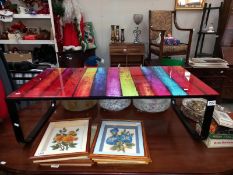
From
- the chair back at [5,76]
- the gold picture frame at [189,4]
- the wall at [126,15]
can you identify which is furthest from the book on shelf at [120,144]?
the gold picture frame at [189,4]

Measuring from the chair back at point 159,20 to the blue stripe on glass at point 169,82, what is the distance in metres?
1.79

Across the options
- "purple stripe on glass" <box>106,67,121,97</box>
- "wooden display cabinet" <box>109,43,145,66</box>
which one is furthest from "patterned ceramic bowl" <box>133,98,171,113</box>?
"wooden display cabinet" <box>109,43,145,66</box>

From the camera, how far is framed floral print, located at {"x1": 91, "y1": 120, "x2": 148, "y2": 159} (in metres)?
0.78

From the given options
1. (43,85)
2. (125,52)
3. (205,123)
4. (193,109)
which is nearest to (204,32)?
(125,52)

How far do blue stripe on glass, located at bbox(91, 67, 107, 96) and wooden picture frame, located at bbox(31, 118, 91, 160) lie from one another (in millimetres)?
221

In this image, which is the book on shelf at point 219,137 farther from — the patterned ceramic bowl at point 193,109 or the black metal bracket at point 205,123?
the patterned ceramic bowl at point 193,109

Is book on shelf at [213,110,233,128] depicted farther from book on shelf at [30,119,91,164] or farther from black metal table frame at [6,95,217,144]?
book on shelf at [30,119,91,164]

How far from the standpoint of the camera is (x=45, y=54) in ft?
9.17

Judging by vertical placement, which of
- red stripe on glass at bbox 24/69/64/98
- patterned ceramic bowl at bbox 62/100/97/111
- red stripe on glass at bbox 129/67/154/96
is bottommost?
patterned ceramic bowl at bbox 62/100/97/111

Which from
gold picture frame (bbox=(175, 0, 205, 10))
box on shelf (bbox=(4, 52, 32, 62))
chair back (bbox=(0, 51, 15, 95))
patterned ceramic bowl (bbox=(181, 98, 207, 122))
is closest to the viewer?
patterned ceramic bowl (bbox=(181, 98, 207, 122))

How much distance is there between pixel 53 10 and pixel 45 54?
0.65 m

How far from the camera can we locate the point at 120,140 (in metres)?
0.86

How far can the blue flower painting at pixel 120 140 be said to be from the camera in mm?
819

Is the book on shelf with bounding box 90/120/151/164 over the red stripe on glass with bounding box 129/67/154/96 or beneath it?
beneath
